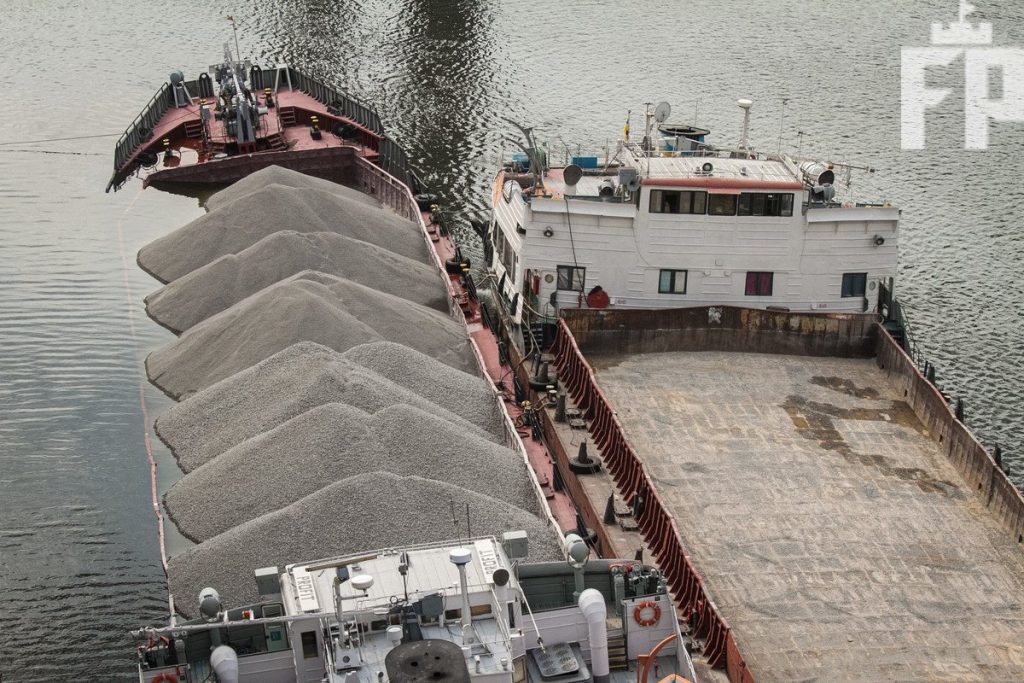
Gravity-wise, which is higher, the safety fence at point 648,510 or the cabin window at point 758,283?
the cabin window at point 758,283

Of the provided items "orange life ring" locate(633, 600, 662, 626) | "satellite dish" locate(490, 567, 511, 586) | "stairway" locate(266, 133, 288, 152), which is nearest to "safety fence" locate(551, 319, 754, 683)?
"orange life ring" locate(633, 600, 662, 626)

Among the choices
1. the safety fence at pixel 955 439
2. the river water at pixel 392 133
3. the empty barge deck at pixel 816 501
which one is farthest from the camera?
the river water at pixel 392 133

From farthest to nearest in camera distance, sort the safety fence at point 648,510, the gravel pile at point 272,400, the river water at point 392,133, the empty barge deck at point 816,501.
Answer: the river water at point 392,133 < the gravel pile at point 272,400 < the empty barge deck at point 816,501 < the safety fence at point 648,510

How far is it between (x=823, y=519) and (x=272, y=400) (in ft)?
41.6

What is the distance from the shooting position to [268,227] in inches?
1612

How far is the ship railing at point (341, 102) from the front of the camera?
54.8 m

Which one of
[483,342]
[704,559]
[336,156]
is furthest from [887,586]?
[336,156]

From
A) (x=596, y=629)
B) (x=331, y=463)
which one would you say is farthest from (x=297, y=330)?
(x=596, y=629)

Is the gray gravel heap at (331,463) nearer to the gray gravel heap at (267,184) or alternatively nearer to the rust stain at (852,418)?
the rust stain at (852,418)

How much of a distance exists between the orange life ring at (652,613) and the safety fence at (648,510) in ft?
2.64

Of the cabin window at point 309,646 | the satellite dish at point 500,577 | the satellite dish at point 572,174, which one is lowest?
the cabin window at point 309,646

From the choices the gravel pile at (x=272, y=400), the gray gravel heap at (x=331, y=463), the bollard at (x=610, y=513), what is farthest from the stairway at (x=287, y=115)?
the bollard at (x=610, y=513)

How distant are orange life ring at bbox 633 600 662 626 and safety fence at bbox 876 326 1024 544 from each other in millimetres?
7640

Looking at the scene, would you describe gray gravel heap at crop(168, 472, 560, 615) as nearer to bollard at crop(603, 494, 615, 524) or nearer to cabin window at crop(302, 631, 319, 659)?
bollard at crop(603, 494, 615, 524)
